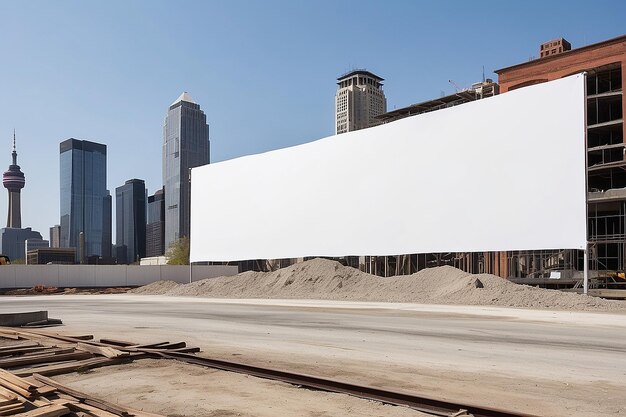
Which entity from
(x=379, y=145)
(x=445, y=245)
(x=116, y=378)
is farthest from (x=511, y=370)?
(x=379, y=145)

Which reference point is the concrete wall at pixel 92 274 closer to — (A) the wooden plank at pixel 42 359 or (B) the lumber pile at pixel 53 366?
(B) the lumber pile at pixel 53 366

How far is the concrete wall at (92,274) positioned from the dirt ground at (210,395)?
5423 centimetres

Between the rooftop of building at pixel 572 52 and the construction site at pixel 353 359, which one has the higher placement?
the rooftop of building at pixel 572 52

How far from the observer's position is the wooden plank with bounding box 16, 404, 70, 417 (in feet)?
22.2

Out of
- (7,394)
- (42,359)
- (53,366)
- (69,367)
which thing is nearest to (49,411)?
(7,394)

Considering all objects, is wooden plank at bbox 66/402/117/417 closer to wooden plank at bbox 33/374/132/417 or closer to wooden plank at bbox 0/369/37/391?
wooden plank at bbox 33/374/132/417

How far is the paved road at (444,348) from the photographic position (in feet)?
29.2

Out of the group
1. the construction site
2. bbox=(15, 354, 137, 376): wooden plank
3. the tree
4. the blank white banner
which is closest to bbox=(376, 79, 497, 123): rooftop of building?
the blank white banner

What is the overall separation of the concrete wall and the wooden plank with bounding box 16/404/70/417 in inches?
2253

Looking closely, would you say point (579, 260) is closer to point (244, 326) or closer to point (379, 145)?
point (379, 145)

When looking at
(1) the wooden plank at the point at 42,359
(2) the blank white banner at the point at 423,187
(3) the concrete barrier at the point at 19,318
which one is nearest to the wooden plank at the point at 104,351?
(1) the wooden plank at the point at 42,359

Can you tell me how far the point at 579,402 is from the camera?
26.6ft

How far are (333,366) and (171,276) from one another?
60.2m

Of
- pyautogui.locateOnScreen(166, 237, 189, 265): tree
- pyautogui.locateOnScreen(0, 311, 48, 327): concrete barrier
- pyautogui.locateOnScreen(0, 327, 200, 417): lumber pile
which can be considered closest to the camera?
pyautogui.locateOnScreen(0, 327, 200, 417): lumber pile
